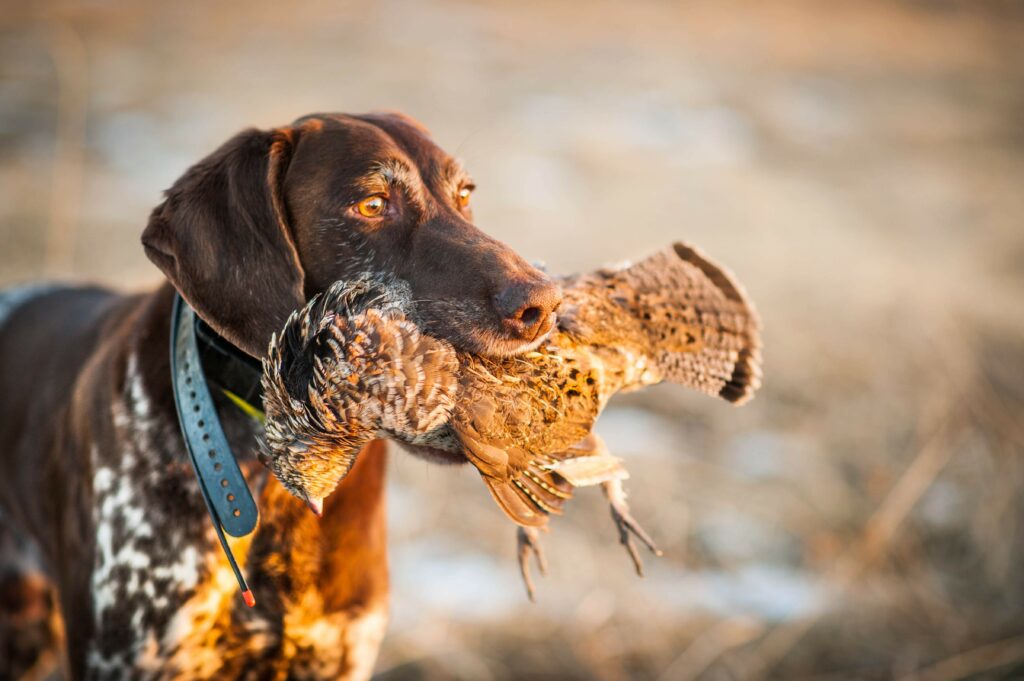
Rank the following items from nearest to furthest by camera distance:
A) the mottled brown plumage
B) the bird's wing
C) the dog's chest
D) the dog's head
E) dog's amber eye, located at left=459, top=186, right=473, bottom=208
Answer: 1. the mottled brown plumage
2. the dog's head
3. the bird's wing
4. the dog's chest
5. dog's amber eye, located at left=459, top=186, right=473, bottom=208

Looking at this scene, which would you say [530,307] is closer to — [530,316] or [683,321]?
[530,316]

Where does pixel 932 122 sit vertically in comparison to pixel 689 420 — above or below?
above

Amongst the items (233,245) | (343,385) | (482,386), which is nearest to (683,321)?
(482,386)

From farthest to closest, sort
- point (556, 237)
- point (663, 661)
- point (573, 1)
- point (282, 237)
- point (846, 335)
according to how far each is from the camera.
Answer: point (573, 1), point (556, 237), point (846, 335), point (663, 661), point (282, 237)

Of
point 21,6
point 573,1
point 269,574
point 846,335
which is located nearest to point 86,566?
point 269,574

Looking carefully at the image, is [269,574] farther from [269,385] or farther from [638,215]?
[638,215]

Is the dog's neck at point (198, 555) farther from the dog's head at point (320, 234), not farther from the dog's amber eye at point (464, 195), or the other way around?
the dog's amber eye at point (464, 195)

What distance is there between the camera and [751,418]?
545 centimetres

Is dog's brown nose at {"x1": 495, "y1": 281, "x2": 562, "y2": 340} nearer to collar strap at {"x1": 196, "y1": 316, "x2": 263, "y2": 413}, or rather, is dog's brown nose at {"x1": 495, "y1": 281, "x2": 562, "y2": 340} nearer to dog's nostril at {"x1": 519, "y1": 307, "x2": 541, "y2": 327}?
dog's nostril at {"x1": 519, "y1": 307, "x2": 541, "y2": 327}

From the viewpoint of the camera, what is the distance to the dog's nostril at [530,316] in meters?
2.03

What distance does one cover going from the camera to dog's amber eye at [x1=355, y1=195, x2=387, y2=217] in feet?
7.89

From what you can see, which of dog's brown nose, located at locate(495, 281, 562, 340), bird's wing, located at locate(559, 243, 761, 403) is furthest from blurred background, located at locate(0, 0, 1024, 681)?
dog's brown nose, located at locate(495, 281, 562, 340)

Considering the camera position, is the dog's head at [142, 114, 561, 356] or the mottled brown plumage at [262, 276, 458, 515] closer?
the mottled brown plumage at [262, 276, 458, 515]

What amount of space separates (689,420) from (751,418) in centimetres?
34
